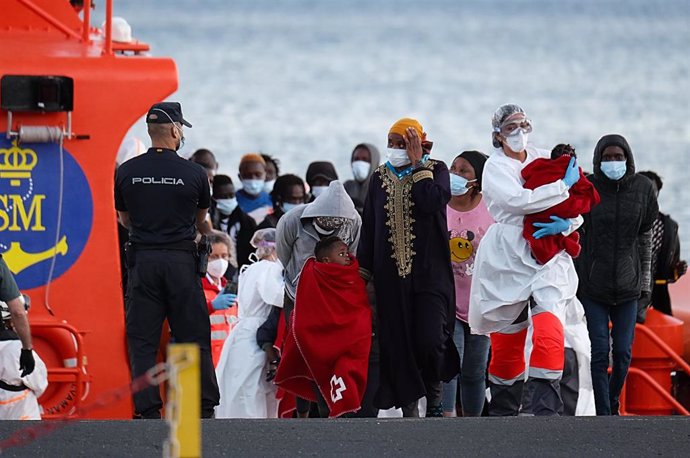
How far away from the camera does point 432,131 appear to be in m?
60.3

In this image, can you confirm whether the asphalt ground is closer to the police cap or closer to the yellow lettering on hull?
the police cap

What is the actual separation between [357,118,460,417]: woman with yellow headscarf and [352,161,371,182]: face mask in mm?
5254

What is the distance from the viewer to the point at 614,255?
11.8 metres

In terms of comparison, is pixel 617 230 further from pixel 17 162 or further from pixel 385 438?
pixel 17 162

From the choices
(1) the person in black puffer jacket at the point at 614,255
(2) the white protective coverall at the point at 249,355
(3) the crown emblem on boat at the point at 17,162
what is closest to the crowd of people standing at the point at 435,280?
(2) the white protective coverall at the point at 249,355

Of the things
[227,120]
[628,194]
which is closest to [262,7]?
[227,120]

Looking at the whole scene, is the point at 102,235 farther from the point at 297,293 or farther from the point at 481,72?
the point at 481,72

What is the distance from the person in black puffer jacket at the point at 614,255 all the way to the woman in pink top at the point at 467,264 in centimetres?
84

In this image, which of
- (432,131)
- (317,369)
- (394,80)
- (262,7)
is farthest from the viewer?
(262,7)

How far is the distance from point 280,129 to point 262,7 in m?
112

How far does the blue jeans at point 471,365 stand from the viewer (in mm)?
11312

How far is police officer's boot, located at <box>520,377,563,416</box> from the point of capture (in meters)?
10.3

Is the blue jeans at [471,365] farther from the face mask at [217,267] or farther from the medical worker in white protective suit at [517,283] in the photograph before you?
the face mask at [217,267]

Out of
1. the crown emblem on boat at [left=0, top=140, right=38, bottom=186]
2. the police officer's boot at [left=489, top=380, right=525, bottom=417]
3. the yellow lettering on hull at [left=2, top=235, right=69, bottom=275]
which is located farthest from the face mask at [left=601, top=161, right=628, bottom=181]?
the crown emblem on boat at [left=0, top=140, right=38, bottom=186]
